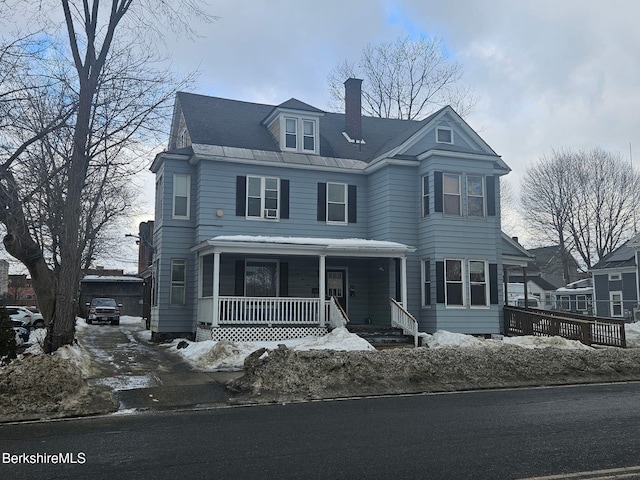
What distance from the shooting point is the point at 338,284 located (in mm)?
21578

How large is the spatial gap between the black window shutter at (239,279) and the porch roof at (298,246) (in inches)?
48.1

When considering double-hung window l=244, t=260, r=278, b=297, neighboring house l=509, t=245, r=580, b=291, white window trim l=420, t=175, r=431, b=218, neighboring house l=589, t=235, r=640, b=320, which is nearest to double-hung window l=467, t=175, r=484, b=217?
white window trim l=420, t=175, r=431, b=218

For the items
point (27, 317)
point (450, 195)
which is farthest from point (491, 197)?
point (27, 317)

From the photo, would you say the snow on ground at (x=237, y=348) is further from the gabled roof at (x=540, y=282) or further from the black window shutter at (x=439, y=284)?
the gabled roof at (x=540, y=282)

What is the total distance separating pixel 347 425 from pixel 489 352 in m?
6.58

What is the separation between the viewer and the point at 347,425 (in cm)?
788

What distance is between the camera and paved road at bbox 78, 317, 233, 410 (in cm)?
1013

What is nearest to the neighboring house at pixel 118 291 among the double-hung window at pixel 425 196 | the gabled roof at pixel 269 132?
the gabled roof at pixel 269 132

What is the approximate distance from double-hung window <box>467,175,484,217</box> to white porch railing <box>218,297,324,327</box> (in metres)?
6.59

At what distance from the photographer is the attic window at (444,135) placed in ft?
71.8

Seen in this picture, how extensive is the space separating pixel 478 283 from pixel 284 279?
6879 millimetres

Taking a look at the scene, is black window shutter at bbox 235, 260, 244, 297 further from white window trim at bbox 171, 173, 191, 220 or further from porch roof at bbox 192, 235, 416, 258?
white window trim at bbox 171, 173, 191, 220

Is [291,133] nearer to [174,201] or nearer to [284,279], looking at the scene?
[174,201]

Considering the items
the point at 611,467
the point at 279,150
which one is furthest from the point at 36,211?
the point at 611,467
